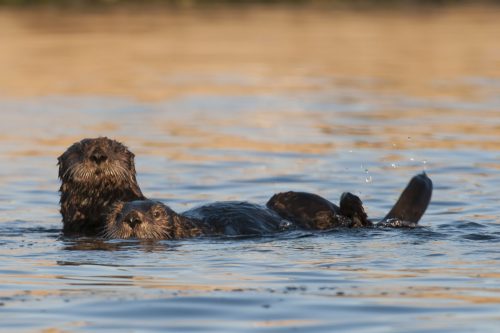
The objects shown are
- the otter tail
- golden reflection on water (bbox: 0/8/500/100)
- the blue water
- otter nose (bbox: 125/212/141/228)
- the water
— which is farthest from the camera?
golden reflection on water (bbox: 0/8/500/100)

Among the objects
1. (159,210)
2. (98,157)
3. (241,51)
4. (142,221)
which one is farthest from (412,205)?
(241,51)

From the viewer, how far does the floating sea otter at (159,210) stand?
29.1ft

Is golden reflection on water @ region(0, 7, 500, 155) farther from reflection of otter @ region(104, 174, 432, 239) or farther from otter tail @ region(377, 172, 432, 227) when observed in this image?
otter tail @ region(377, 172, 432, 227)

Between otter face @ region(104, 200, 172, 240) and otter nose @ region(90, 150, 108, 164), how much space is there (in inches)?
26.1

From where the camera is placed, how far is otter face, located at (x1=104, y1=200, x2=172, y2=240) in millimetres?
8797

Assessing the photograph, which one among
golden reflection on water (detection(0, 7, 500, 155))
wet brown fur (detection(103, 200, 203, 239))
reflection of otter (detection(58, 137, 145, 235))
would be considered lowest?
wet brown fur (detection(103, 200, 203, 239))

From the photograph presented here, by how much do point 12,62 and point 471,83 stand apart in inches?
345

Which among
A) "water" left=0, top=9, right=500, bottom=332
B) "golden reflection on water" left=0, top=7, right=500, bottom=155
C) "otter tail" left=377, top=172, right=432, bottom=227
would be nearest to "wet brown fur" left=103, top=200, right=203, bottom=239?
"water" left=0, top=9, right=500, bottom=332

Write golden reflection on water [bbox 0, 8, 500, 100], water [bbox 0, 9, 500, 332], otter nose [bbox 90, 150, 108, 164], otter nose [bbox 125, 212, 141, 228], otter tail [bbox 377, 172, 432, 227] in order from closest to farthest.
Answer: water [bbox 0, 9, 500, 332], otter nose [bbox 125, 212, 141, 228], otter tail [bbox 377, 172, 432, 227], otter nose [bbox 90, 150, 108, 164], golden reflection on water [bbox 0, 8, 500, 100]

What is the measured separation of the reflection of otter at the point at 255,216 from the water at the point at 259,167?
0.16 m

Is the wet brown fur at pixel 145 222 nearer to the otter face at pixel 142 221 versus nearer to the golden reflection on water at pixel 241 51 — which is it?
the otter face at pixel 142 221

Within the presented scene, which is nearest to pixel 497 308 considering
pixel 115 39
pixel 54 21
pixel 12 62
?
pixel 12 62

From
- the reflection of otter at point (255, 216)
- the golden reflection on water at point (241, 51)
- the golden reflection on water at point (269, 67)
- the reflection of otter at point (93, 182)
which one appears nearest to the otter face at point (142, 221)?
the reflection of otter at point (255, 216)

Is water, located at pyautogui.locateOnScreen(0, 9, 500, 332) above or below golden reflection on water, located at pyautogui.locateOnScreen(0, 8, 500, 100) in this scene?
below
